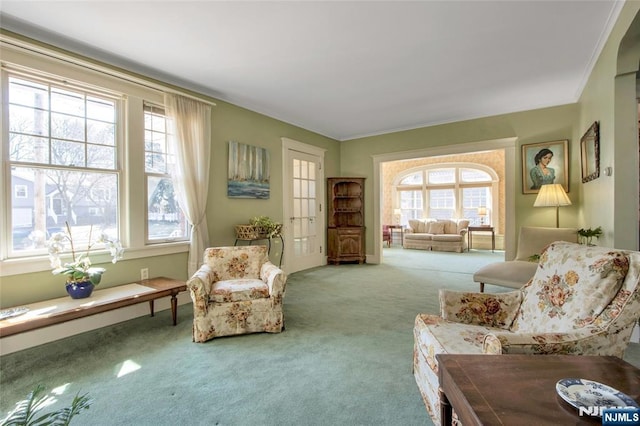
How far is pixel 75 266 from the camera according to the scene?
2508 mm

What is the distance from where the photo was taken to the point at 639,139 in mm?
2516

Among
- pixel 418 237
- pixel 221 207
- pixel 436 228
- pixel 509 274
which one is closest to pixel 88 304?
pixel 221 207

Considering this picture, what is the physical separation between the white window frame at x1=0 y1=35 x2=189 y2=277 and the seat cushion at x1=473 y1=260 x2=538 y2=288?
11.5 ft

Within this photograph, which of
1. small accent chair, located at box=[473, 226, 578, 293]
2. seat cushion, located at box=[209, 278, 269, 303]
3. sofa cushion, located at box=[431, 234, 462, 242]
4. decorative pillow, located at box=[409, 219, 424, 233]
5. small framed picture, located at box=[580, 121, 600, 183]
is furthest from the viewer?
decorative pillow, located at box=[409, 219, 424, 233]

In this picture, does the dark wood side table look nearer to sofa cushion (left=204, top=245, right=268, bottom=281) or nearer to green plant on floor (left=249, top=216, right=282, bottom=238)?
green plant on floor (left=249, top=216, right=282, bottom=238)

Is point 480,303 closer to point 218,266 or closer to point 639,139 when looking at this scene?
point 639,139

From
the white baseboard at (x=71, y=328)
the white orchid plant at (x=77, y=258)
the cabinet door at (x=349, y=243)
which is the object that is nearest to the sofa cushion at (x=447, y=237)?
the cabinet door at (x=349, y=243)

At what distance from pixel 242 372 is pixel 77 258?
190cm

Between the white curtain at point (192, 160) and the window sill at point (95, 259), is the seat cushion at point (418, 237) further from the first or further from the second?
the window sill at point (95, 259)

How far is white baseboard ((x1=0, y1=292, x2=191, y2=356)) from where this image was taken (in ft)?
7.66

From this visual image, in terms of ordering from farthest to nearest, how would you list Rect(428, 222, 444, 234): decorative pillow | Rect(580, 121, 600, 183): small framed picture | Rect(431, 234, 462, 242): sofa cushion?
1. Rect(428, 222, 444, 234): decorative pillow
2. Rect(431, 234, 462, 242): sofa cushion
3. Rect(580, 121, 600, 183): small framed picture

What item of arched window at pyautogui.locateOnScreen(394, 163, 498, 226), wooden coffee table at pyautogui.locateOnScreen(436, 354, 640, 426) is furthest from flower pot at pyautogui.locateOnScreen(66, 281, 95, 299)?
arched window at pyautogui.locateOnScreen(394, 163, 498, 226)

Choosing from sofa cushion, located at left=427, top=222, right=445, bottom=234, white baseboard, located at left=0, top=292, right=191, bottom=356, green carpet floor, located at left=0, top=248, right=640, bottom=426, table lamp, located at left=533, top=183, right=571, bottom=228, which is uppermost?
table lamp, located at left=533, top=183, right=571, bottom=228

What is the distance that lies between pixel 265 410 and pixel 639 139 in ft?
11.8
